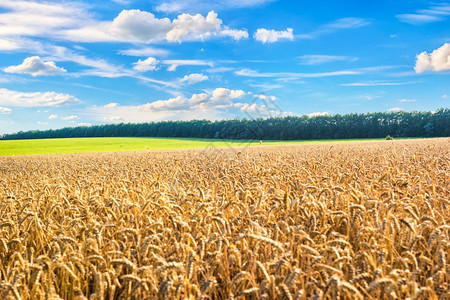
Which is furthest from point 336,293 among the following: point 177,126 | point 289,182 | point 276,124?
point 177,126

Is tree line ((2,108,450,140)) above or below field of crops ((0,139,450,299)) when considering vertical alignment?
above

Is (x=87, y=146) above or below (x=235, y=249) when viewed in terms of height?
above

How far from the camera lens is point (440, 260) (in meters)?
2.74

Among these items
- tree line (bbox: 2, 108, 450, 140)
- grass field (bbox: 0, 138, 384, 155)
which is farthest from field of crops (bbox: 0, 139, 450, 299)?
tree line (bbox: 2, 108, 450, 140)

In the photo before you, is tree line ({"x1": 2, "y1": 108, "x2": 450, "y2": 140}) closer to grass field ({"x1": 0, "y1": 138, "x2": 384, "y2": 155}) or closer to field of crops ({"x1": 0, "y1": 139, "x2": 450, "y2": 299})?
grass field ({"x1": 0, "y1": 138, "x2": 384, "y2": 155})

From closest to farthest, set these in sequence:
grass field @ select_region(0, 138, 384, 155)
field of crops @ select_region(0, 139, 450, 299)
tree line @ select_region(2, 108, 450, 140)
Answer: field of crops @ select_region(0, 139, 450, 299) < grass field @ select_region(0, 138, 384, 155) < tree line @ select_region(2, 108, 450, 140)

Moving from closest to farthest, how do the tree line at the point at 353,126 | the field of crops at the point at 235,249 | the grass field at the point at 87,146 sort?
the field of crops at the point at 235,249 < the grass field at the point at 87,146 < the tree line at the point at 353,126

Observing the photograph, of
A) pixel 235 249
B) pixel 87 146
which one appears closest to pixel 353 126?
pixel 87 146

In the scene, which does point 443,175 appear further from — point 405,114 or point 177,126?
point 177,126

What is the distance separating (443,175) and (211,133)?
10696 cm

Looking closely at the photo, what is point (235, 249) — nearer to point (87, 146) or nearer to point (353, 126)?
point (87, 146)

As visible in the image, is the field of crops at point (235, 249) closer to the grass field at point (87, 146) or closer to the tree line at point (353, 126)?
the grass field at point (87, 146)

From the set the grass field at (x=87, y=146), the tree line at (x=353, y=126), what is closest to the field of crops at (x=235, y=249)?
the grass field at (x=87, y=146)

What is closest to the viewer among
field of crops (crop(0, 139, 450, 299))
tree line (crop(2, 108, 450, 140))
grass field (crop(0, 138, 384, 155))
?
field of crops (crop(0, 139, 450, 299))
